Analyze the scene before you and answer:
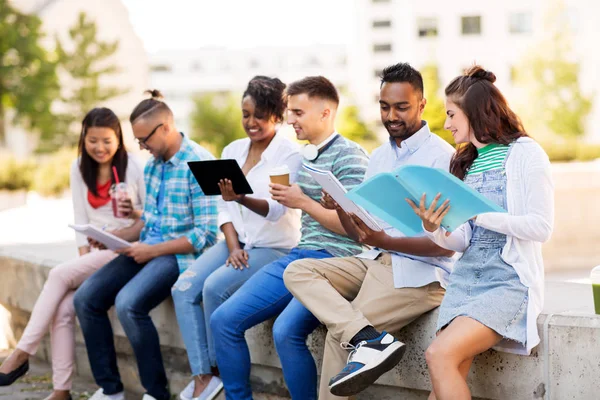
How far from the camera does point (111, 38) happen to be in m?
42.4

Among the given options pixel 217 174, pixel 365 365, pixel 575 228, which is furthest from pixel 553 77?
pixel 365 365

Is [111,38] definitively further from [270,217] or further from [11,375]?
[270,217]

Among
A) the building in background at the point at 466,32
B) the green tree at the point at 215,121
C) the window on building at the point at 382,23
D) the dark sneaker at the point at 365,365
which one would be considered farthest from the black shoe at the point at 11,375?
the window on building at the point at 382,23

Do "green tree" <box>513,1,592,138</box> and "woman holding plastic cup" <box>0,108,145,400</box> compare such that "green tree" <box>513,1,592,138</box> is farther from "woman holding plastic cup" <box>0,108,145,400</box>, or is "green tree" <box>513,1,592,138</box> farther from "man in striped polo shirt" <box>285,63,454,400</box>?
"man in striped polo shirt" <box>285,63,454,400</box>

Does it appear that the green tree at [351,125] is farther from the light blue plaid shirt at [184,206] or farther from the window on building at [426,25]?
the window on building at [426,25]

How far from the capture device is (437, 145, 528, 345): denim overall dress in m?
3.31

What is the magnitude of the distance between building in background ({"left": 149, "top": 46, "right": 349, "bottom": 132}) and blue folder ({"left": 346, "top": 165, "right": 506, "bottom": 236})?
292 feet

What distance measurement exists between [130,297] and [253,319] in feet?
2.91

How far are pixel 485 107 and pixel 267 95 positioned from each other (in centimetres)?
151

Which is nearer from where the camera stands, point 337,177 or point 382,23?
point 337,177

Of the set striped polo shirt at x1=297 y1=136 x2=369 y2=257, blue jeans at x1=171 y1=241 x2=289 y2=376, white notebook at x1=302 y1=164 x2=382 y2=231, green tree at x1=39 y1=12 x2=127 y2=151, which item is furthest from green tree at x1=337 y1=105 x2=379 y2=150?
white notebook at x1=302 y1=164 x2=382 y2=231

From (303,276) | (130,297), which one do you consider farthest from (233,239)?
(303,276)

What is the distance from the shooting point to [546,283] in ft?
14.9

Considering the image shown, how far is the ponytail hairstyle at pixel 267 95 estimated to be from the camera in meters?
4.66
